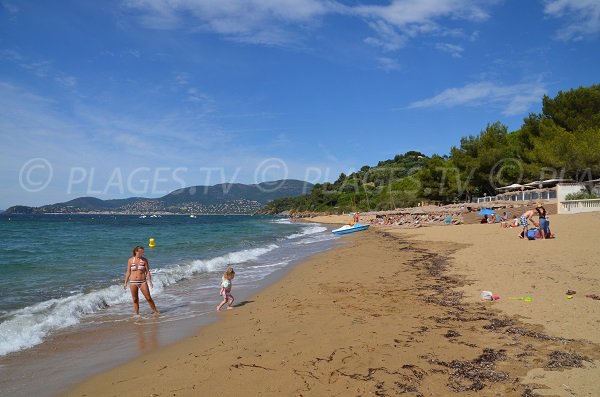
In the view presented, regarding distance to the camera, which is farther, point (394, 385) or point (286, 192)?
point (286, 192)

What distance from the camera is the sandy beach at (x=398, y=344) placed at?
4.00m

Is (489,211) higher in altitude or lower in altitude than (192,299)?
higher

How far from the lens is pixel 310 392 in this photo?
3.88 meters

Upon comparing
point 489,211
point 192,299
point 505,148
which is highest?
point 505,148

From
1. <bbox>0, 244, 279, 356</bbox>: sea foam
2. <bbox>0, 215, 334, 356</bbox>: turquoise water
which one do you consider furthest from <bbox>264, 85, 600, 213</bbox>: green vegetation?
<bbox>0, 244, 279, 356</bbox>: sea foam

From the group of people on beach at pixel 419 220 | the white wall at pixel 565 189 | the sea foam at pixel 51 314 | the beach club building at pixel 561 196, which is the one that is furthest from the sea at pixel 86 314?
the white wall at pixel 565 189

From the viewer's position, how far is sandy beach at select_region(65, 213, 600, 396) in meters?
4.00

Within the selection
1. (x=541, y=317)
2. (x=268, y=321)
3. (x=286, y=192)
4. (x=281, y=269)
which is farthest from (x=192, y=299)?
(x=286, y=192)

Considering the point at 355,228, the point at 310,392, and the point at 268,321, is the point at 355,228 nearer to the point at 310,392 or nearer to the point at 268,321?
the point at 268,321

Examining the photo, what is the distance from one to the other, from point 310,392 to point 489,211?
29580mm

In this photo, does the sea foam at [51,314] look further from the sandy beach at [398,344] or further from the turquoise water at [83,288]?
the sandy beach at [398,344]

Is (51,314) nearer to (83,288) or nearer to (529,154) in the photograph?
(83,288)

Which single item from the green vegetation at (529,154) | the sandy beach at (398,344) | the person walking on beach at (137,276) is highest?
the green vegetation at (529,154)

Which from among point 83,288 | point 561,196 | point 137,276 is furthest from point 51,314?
point 561,196
